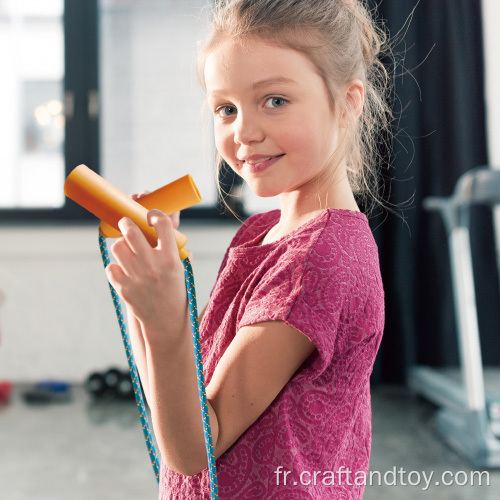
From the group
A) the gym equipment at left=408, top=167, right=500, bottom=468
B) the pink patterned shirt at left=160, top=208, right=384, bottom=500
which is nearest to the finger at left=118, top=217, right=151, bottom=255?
the pink patterned shirt at left=160, top=208, right=384, bottom=500

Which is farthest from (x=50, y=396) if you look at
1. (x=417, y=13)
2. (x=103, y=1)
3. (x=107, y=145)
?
(x=417, y=13)

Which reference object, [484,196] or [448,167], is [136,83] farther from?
[484,196]

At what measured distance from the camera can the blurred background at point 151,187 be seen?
2811 millimetres

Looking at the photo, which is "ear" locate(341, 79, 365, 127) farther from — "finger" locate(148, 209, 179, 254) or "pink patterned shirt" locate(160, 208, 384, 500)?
"finger" locate(148, 209, 179, 254)

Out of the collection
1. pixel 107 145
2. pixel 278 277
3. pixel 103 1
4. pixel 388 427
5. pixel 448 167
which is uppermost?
pixel 103 1

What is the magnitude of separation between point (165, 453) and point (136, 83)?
2986mm

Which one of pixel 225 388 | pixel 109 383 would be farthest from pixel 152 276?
pixel 109 383

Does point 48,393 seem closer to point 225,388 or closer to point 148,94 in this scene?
point 148,94

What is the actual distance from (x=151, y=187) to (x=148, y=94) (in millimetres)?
486

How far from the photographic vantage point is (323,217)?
0.60m

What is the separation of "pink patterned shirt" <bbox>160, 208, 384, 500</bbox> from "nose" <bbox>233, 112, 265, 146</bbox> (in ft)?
0.33

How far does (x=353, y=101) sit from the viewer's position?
700 mm

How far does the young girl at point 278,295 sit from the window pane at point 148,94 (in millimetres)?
2623

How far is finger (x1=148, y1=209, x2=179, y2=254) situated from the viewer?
0.47 meters
